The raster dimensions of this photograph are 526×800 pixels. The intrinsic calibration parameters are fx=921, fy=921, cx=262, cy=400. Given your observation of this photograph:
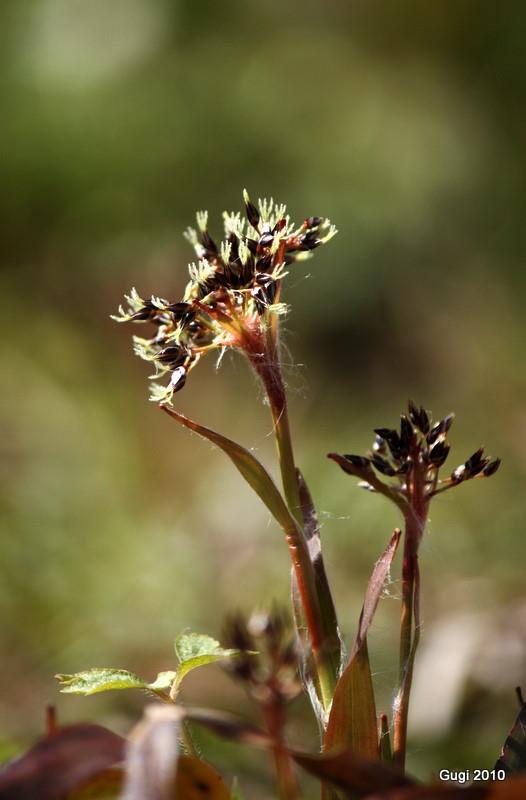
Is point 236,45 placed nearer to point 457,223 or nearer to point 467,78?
point 467,78

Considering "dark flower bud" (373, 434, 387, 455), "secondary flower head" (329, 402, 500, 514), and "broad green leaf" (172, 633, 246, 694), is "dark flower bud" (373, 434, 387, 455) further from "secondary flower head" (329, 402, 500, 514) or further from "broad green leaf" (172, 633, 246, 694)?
"broad green leaf" (172, 633, 246, 694)

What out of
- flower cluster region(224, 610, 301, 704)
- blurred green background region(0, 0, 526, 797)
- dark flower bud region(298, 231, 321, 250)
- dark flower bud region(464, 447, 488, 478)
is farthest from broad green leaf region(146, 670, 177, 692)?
blurred green background region(0, 0, 526, 797)

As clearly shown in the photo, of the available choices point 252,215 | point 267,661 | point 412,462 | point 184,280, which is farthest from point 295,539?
point 184,280

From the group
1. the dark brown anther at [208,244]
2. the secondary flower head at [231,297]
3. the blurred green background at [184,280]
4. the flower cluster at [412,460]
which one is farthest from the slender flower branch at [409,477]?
the blurred green background at [184,280]

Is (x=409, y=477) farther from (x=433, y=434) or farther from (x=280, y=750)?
(x=280, y=750)

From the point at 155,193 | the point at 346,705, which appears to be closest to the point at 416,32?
the point at 155,193

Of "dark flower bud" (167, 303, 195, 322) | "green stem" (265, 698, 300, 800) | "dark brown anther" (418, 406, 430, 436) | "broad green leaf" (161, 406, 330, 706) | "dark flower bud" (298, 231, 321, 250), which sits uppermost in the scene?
"dark flower bud" (298, 231, 321, 250)
